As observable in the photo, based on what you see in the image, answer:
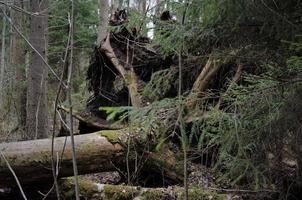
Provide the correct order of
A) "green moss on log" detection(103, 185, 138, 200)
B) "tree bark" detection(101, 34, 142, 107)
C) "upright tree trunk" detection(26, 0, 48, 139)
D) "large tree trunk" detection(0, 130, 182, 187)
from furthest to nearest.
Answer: "upright tree trunk" detection(26, 0, 48, 139) → "tree bark" detection(101, 34, 142, 107) → "green moss on log" detection(103, 185, 138, 200) → "large tree trunk" detection(0, 130, 182, 187)

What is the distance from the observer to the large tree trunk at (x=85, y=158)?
4.88 metres

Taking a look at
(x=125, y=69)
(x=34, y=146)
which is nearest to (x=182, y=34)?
A: (x=34, y=146)

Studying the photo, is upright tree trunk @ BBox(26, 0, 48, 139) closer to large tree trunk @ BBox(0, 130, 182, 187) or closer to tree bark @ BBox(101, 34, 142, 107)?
A: tree bark @ BBox(101, 34, 142, 107)

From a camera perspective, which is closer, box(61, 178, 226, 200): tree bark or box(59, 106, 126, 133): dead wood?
box(61, 178, 226, 200): tree bark

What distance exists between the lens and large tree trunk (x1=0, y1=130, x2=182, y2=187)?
488 centimetres

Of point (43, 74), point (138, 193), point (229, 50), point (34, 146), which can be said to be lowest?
point (138, 193)

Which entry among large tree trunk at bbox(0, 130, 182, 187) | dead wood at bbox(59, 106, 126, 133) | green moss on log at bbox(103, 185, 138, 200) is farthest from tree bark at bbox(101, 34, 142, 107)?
green moss on log at bbox(103, 185, 138, 200)

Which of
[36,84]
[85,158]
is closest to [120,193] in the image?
[85,158]

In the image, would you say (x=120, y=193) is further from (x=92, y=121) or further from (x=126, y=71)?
(x=126, y=71)

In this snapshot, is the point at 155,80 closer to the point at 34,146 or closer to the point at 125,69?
the point at 34,146

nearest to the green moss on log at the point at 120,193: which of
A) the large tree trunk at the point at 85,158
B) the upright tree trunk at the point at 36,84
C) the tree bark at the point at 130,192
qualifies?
the tree bark at the point at 130,192

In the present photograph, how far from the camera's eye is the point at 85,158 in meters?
5.09

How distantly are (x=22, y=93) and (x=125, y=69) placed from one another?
21.4ft

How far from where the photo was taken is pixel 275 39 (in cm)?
324
